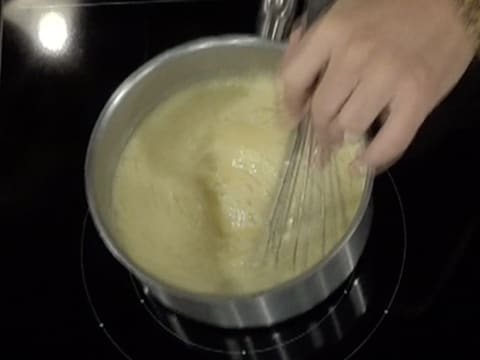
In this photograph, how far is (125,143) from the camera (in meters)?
0.85

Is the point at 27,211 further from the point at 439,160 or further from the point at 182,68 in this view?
the point at 439,160

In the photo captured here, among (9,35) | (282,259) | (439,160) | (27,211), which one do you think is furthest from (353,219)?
(9,35)

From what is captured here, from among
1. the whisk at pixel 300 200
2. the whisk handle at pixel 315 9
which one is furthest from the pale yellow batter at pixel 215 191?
the whisk handle at pixel 315 9

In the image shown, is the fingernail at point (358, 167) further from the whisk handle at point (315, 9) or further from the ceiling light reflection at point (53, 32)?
the ceiling light reflection at point (53, 32)

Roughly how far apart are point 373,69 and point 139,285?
1.08 feet

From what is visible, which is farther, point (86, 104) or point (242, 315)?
point (86, 104)

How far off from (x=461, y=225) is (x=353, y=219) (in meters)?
0.17

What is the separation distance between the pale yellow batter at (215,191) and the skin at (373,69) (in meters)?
0.14

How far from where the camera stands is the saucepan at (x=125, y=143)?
0.72 m

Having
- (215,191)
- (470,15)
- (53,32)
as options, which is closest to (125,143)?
(215,191)

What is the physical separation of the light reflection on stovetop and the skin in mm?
196

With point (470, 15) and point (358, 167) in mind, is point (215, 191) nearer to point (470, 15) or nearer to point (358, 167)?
point (358, 167)

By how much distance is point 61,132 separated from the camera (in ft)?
3.06

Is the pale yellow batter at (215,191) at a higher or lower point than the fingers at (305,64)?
lower
